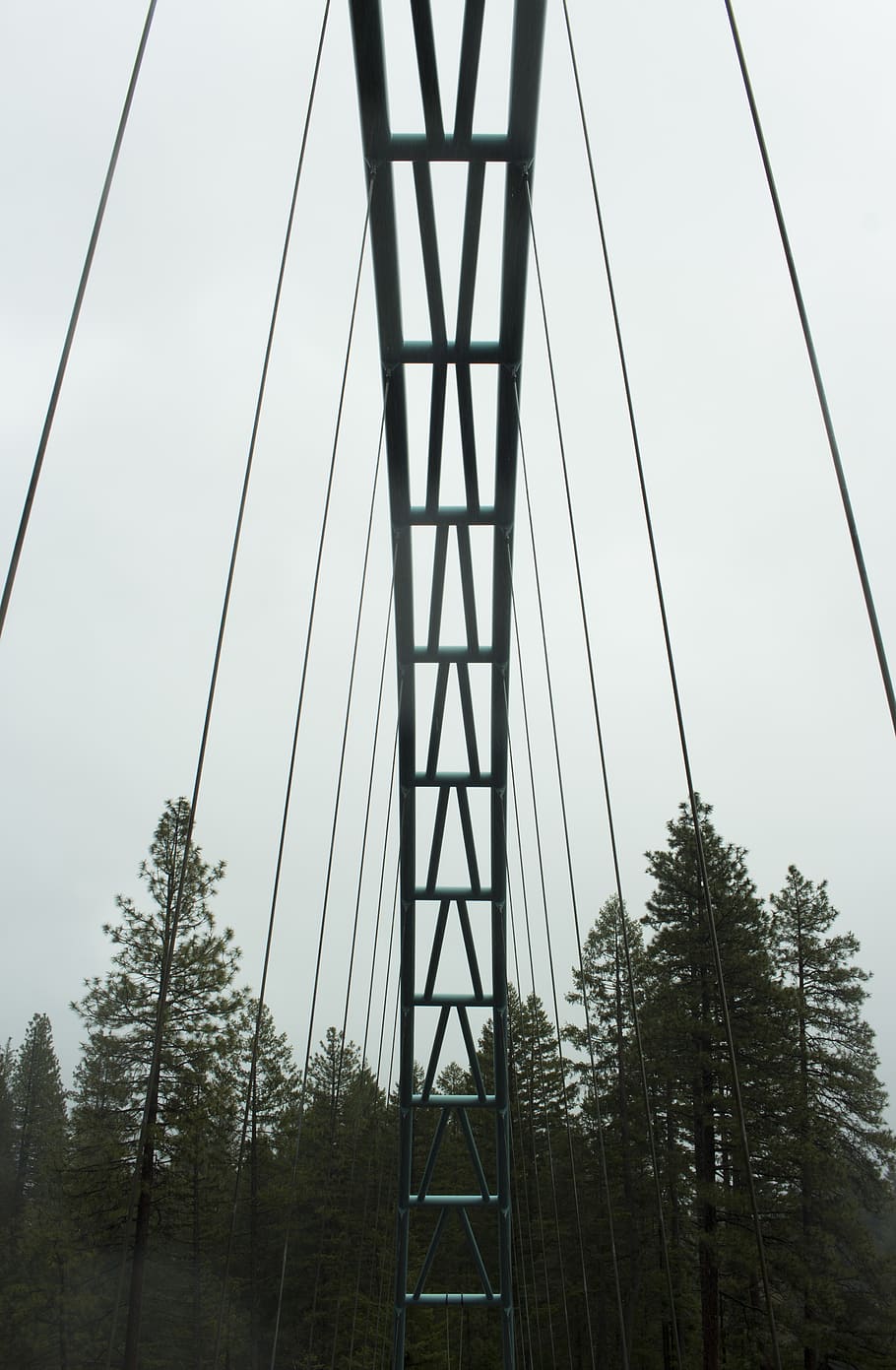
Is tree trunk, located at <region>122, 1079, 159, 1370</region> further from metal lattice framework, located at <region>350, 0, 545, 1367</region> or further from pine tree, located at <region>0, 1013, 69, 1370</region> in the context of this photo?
metal lattice framework, located at <region>350, 0, 545, 1367</region>

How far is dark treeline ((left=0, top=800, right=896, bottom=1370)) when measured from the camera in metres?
20.0

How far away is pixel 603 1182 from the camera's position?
22922mm

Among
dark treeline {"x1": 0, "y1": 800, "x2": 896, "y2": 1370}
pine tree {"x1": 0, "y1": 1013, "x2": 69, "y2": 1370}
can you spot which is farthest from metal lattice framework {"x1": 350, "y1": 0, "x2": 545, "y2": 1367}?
pine tree {"x1": 0, "y1": 1013, "x2": 69, "y2": 1370}

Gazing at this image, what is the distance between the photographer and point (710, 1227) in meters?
20.1

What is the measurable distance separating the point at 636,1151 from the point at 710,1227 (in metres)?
4.68

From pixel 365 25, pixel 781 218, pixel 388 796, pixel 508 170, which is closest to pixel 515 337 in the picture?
pixel 508 170

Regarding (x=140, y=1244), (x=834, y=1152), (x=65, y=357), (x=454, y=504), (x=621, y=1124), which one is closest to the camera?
(x=65, y=357)

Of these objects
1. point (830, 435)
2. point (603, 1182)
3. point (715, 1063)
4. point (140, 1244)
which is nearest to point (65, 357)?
point (830, 435)

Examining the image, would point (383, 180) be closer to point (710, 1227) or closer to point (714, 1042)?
point (714, 1042)

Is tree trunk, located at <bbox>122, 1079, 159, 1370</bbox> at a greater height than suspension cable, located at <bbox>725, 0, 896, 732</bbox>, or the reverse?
suspension cable, located at <bbox>725, 0, 896, 732</bbox>

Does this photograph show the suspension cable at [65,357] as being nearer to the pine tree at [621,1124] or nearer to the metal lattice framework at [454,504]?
the metal lattice framework at [454,504]

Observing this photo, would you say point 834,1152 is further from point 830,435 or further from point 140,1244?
point 830,435

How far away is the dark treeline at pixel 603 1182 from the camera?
788 inches

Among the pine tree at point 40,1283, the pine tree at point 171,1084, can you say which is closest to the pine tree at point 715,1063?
the pine tree at point 171,1084
